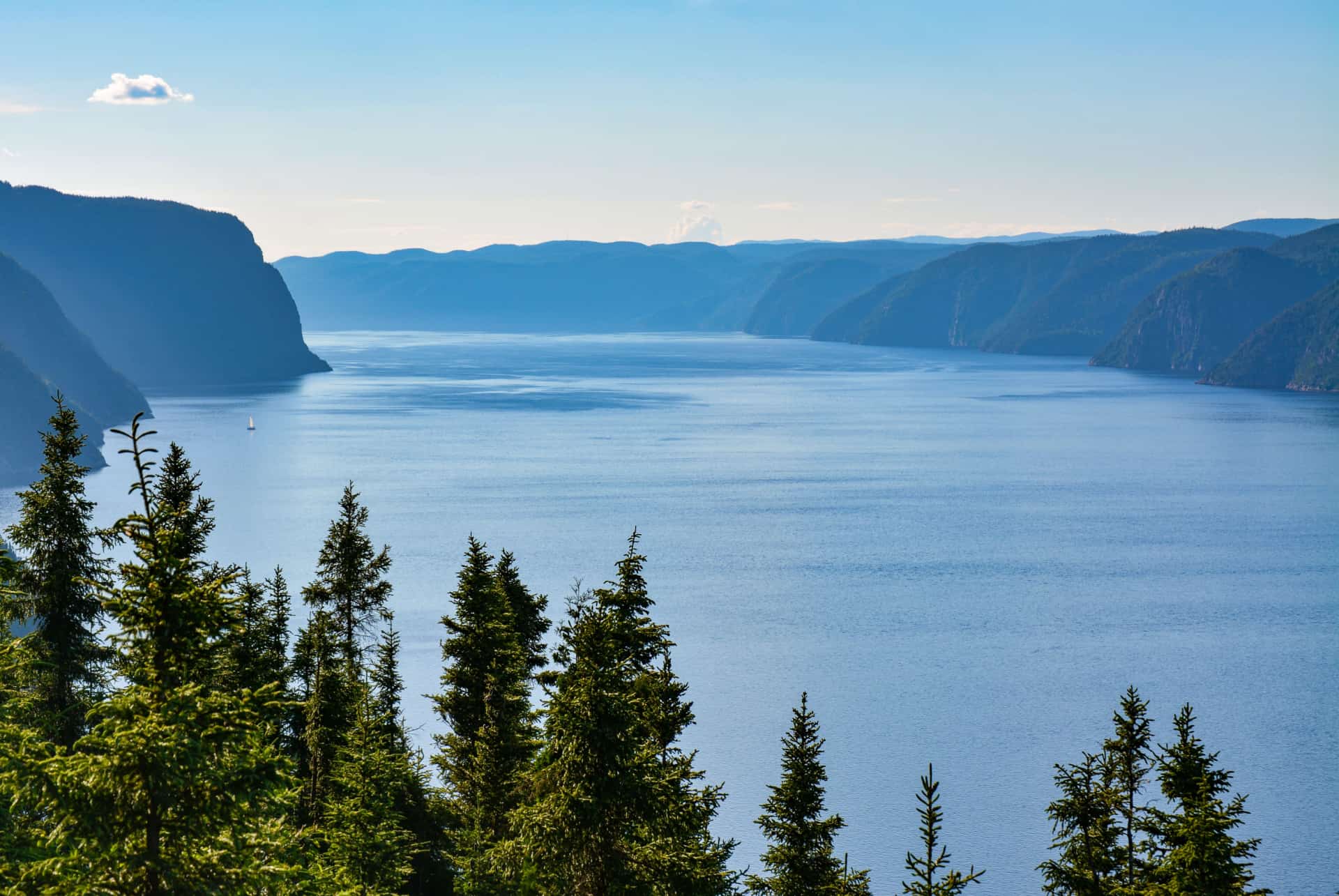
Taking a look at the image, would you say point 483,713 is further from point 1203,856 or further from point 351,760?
point 1203,856

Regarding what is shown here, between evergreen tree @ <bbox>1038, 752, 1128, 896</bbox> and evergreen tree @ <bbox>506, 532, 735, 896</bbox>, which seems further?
evergreen tree @ <bbox>1038, 752, 1128, 896</bbox>

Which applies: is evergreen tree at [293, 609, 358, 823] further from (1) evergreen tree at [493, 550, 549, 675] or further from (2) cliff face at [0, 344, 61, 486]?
(2) cliff face at [0, 344, 61, 486]

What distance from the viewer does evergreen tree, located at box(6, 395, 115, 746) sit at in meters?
25.3

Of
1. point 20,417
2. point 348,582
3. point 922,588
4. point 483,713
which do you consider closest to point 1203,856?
point 483,713

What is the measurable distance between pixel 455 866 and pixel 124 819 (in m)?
24.8

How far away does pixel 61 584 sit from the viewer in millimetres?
25984

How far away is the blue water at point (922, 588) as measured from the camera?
6350 cm

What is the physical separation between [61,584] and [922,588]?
86846 mm

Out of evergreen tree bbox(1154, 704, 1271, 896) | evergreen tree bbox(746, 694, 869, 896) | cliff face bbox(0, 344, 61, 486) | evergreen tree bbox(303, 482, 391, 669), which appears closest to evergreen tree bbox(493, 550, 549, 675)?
evergreen tree bbox(303, 482, 391, 669)

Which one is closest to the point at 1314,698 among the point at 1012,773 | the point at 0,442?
the point at 1012,773

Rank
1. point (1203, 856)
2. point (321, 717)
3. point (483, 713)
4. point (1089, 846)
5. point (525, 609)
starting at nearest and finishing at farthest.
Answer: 1. point (1203, 856)
2. point (1089, 846)
3. point (321, 717)
4. point (483, 713)
5. point (525, 609)

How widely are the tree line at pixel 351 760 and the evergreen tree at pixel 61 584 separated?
A: 0.22ft

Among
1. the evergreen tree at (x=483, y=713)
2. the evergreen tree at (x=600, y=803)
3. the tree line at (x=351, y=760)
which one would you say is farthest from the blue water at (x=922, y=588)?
the evergreen tree at (x=600, y=803)

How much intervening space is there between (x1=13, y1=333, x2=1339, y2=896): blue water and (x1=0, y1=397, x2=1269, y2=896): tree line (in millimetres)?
25236
